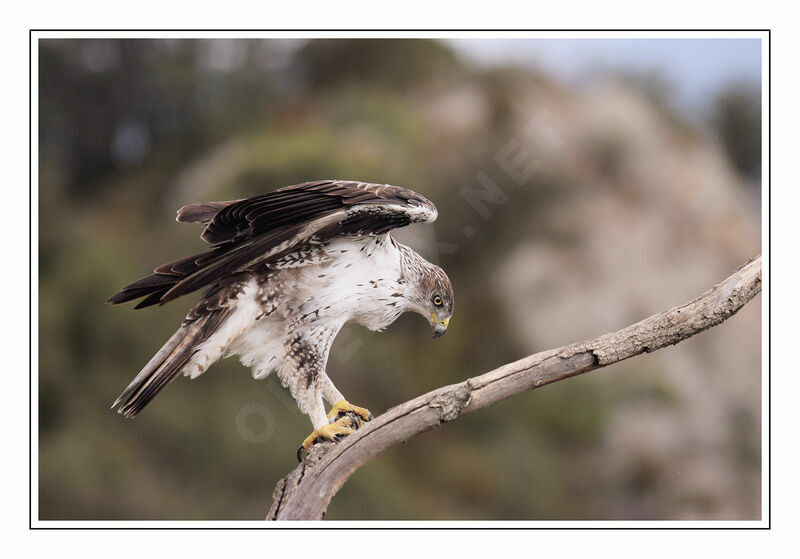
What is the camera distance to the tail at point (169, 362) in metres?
2.43

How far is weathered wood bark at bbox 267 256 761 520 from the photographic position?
92.4 inches

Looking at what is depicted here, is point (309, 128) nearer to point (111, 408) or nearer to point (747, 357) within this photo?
point (111, 408)

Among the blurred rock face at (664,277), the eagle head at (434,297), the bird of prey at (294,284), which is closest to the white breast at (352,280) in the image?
the bird of prey at (294,284)

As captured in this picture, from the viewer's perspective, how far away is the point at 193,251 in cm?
293

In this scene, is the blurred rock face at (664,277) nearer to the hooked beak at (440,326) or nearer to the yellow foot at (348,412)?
the hooked beak at (440,326)

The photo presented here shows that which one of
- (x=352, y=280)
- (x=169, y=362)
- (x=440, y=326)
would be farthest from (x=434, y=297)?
(x=169, y=362)

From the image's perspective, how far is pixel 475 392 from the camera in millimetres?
2363

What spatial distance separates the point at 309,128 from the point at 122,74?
0.81m

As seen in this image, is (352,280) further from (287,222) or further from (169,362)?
(169,362)

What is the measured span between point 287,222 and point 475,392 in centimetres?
89

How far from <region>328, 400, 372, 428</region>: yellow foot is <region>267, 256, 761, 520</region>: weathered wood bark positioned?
205 millimetres

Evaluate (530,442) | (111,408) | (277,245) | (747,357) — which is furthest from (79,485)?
(747,357)

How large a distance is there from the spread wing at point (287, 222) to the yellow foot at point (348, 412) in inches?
24.7

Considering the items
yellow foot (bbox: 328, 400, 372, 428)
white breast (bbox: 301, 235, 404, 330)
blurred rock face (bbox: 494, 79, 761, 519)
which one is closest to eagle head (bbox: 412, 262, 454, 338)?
white breast (bbox: 301, 235, 404, 330)
